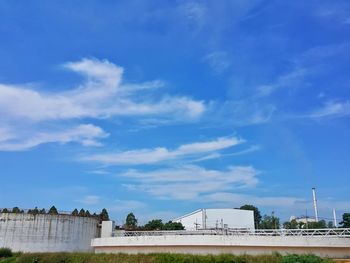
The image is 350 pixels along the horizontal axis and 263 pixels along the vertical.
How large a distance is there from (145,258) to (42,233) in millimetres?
15166

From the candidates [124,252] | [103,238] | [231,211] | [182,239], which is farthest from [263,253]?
[231,211]

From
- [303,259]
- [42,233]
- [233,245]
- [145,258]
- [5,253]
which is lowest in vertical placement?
[145,258]

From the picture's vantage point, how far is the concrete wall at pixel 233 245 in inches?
1185

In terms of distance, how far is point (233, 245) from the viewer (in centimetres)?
3366

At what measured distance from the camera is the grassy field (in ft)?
94.9

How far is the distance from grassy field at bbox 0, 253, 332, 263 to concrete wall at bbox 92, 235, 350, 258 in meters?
0.89

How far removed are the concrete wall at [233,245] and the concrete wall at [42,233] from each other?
6292mm

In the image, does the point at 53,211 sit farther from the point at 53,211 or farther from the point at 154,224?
the point at 154,224

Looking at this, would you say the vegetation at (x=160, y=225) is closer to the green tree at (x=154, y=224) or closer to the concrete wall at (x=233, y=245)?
the green tree at (x=154, y=224)

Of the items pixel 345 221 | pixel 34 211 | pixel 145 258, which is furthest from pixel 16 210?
pixel 345 221

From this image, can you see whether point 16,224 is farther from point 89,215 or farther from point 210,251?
point 210,251

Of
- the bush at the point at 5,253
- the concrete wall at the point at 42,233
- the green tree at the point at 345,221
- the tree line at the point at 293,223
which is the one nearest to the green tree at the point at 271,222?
the tree line at the point at 293,223

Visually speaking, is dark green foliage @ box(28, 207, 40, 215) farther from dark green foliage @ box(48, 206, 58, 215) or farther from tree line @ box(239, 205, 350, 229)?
tree line @ box(239, 205, 350, 229)

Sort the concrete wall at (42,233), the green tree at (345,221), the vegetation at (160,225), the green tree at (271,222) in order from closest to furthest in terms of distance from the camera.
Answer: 1. the concrete wall at (42,233)
2. the green tree at (345,221)
3. the vegetation at (160,225)
4. the green tree at (271,222)
